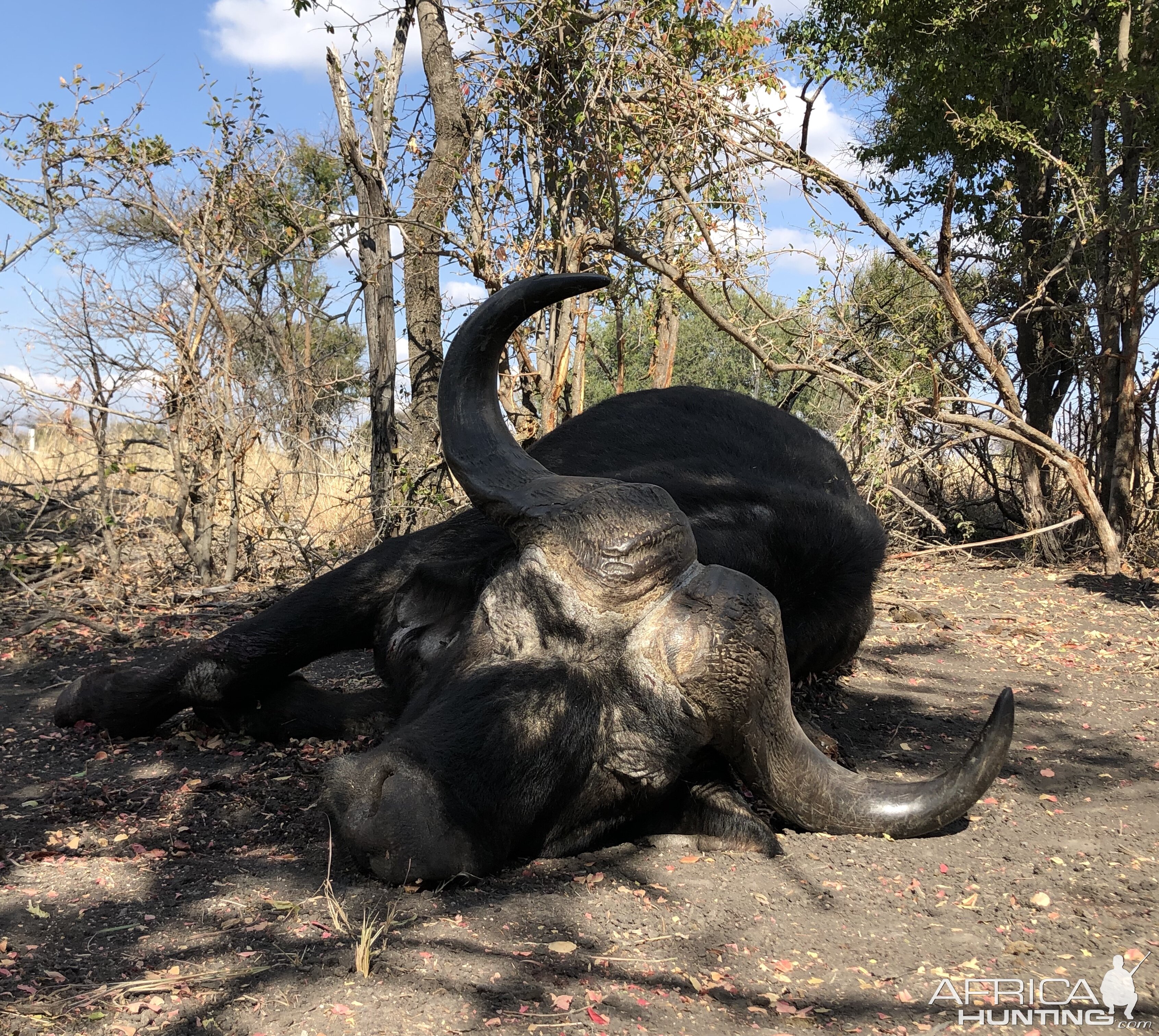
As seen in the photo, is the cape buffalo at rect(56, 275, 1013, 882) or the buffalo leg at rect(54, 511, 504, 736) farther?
the buffalo leg at rect(54, 511, 504, 736)

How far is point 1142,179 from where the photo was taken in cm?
816

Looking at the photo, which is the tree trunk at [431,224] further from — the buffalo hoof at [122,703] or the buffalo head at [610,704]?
the buffalo head at [610,704]

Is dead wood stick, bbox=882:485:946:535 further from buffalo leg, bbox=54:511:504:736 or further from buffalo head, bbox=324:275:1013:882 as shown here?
buffalo head, bbox=324:275:1013:882

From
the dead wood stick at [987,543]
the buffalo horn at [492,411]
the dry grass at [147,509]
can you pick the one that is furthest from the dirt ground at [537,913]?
the dead wood stick at [987,543]

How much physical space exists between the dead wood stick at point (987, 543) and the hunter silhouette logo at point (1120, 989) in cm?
539

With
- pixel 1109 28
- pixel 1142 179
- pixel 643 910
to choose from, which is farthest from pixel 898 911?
pixel 1109 28

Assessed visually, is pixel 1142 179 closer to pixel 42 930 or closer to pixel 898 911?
pixel 898 911

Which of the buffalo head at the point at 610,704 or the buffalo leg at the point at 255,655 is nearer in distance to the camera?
the buffalo head at the point at 610,704

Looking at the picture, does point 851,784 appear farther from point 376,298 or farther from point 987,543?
point 376,298

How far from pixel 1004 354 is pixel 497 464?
271 inches

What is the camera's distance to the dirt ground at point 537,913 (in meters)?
2.17

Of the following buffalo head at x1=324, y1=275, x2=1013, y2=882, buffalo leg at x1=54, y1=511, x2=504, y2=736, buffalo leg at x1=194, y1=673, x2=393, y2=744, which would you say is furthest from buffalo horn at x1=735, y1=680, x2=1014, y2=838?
buffalo leg at x1=194, y1=673, x2=393, y2=744

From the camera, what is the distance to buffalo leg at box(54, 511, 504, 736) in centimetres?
407

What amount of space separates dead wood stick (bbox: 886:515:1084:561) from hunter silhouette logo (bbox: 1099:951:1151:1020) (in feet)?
17.7
